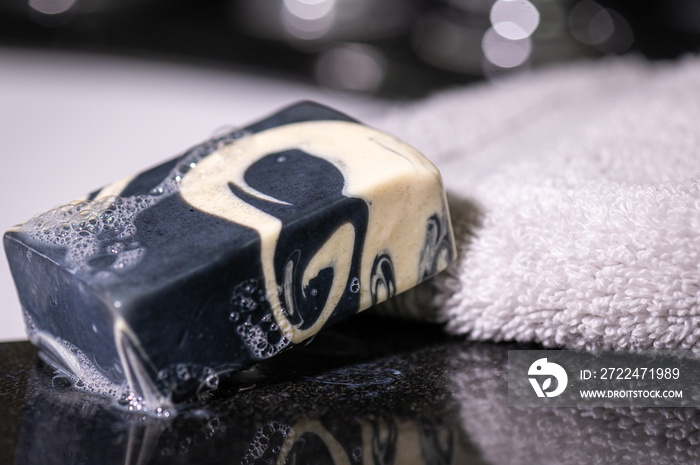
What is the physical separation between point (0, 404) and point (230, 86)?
0.76 meters

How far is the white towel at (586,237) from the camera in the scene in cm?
33

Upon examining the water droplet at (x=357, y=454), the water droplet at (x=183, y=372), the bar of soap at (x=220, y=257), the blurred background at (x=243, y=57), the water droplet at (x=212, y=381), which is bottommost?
the water droplet at (x=357, y=454)

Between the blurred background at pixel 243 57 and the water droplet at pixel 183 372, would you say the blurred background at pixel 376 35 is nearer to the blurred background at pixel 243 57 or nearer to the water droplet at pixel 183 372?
the blurred background at pixel 243 57

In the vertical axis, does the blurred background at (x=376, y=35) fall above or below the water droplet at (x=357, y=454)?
above

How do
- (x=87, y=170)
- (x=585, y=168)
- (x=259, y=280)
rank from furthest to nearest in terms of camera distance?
(x=87, y=170) → (x=585, y=168) → (x=259, y=280)

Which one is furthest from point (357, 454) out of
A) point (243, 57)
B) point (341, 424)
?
point (243, 57)

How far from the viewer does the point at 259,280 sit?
310mm

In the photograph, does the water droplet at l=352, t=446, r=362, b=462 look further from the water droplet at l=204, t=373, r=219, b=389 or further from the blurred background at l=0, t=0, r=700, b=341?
the blurred background at l=0, t=0, r=700, b=341

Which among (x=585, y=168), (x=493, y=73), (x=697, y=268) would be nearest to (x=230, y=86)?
(x=493, y=73)

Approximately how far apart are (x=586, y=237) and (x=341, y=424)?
0.15 metres

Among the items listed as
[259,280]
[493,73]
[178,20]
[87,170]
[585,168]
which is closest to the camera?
[259,280]

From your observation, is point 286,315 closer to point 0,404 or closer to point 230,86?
point 0,404

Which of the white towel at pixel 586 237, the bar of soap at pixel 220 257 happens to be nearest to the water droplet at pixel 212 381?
the bar of soap at pixel 220 257

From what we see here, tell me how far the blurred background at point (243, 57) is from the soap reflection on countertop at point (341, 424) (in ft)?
1.87
